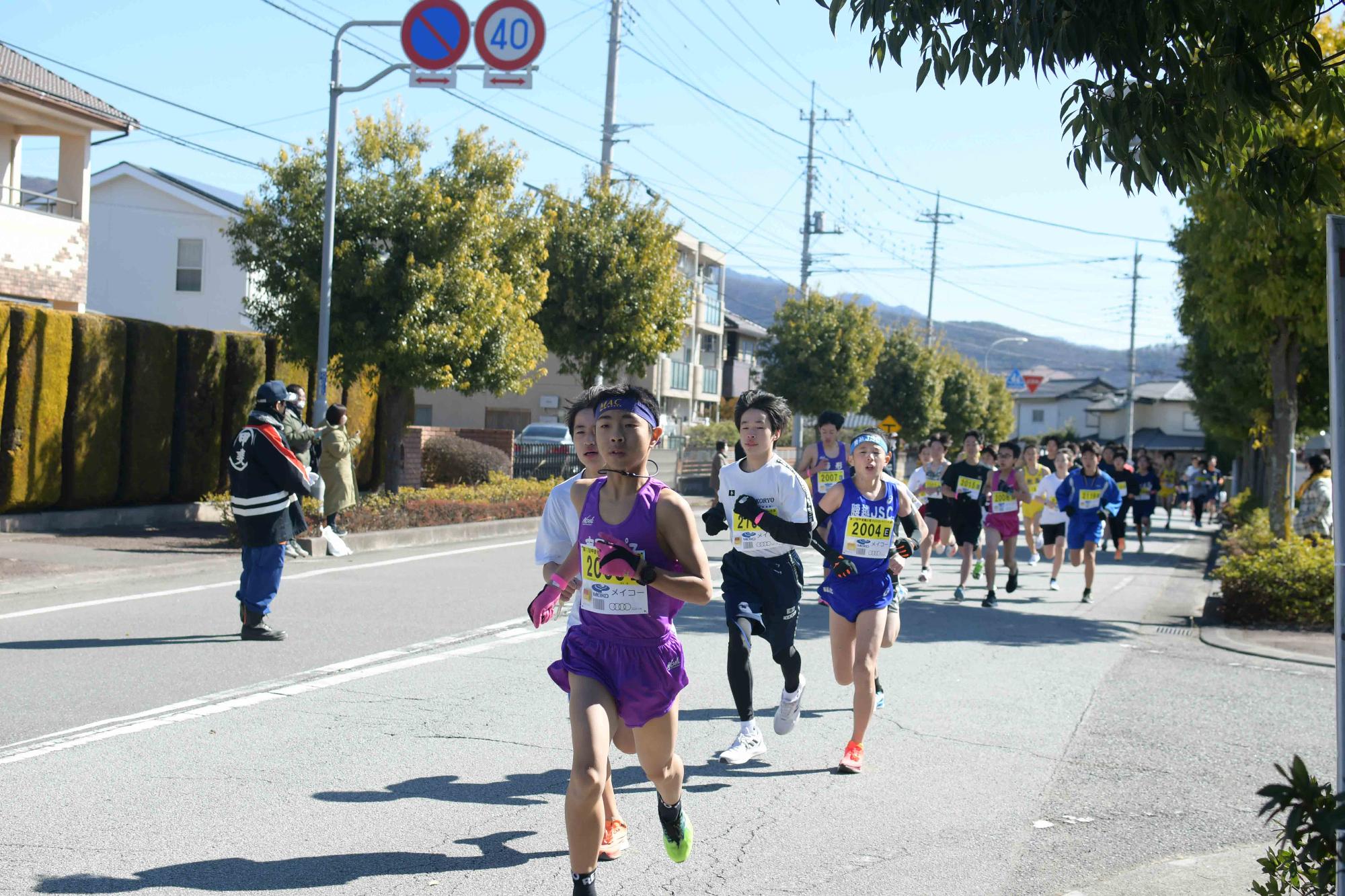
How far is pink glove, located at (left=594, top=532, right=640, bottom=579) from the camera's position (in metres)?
4.23

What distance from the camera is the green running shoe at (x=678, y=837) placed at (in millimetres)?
4523

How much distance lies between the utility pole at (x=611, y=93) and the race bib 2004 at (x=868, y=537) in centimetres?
2753

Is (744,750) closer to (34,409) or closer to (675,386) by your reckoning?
(34,409)

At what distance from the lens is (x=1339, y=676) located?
11.2ft

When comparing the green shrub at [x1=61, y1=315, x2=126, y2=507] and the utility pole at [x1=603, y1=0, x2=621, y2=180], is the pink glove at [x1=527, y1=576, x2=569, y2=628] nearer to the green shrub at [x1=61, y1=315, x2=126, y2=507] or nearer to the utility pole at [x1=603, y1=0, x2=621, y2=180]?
the green shrub at [x1=61, y1=315, x2=126, y2=507]

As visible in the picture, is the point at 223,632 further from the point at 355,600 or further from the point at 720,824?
the point at 720,824

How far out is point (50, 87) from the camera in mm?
23062

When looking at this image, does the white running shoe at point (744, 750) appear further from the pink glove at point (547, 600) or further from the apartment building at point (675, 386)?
the apartment building at point (675, 386)

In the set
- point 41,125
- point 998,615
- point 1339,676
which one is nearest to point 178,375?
point 41,125

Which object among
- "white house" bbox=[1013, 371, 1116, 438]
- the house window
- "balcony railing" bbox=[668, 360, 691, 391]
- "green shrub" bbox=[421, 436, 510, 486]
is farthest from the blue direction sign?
"white house" bbox=[1013, 371, 1116, 438]

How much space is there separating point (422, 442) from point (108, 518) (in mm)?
8541

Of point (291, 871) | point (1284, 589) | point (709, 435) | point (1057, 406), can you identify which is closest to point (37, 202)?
point (1284, 589)

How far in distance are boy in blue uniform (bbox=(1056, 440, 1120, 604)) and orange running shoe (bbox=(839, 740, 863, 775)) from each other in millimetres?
9527

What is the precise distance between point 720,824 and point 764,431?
6.94ft
